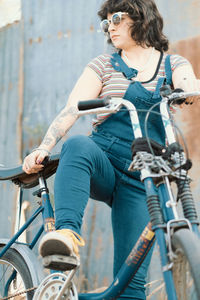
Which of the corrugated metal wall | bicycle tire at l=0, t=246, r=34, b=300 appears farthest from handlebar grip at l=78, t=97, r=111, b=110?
the corrugated metal wall

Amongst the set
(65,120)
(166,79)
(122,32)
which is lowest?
(65,120)

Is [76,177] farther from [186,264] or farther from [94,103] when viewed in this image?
[186,264]

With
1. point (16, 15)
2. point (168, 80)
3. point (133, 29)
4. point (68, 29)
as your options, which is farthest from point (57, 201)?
point (16, 15)

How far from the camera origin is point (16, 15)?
14.0 feet

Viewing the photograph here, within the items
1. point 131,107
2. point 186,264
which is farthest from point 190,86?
point 186,264

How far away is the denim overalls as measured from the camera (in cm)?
216

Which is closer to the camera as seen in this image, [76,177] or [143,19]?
[76,177]

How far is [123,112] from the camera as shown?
7.98 ft

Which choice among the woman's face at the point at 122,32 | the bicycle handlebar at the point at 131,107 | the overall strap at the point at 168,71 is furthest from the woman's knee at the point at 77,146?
the woman's face at the point at 122,32

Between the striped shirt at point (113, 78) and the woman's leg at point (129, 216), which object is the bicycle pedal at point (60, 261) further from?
the striped shirt at point (113, 78)

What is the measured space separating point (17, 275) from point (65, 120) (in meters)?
0.98

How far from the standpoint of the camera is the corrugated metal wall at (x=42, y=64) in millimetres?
3775

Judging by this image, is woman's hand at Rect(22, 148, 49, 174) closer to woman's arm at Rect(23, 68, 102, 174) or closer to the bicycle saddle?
woman's arm at Rect(23, 68, 102, 174)

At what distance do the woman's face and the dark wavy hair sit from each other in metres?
0.02
